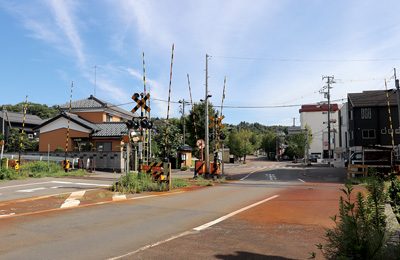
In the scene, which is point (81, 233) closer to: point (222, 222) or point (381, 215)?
point (222, 222)

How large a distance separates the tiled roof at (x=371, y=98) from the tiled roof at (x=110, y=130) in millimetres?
33590

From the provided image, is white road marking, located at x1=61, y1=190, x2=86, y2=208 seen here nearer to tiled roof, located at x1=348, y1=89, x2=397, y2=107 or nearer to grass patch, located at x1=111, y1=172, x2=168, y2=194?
grass patch, located at x1=111, y1=172, x2=168, y2=194

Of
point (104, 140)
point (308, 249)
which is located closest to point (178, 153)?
point (104, 140)

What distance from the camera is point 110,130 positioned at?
30.4 meters

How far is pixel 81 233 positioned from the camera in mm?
5262

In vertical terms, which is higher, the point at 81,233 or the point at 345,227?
the point at 345,227

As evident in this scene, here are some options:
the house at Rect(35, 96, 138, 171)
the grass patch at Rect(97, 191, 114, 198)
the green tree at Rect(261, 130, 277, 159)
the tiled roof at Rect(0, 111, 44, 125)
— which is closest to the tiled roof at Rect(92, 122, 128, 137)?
the house at Rect(35, 96, 138, 171)

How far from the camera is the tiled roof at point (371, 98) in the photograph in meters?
40.8

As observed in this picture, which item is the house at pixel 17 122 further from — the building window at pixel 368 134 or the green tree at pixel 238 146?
the building window at pixel 368 134

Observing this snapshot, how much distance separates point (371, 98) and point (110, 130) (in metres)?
37.6

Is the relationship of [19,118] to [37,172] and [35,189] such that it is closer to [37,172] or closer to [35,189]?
[37,172]

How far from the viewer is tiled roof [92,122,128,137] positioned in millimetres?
29112

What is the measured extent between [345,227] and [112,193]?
917 cm

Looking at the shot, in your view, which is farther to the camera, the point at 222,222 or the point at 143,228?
the point at 222,222
